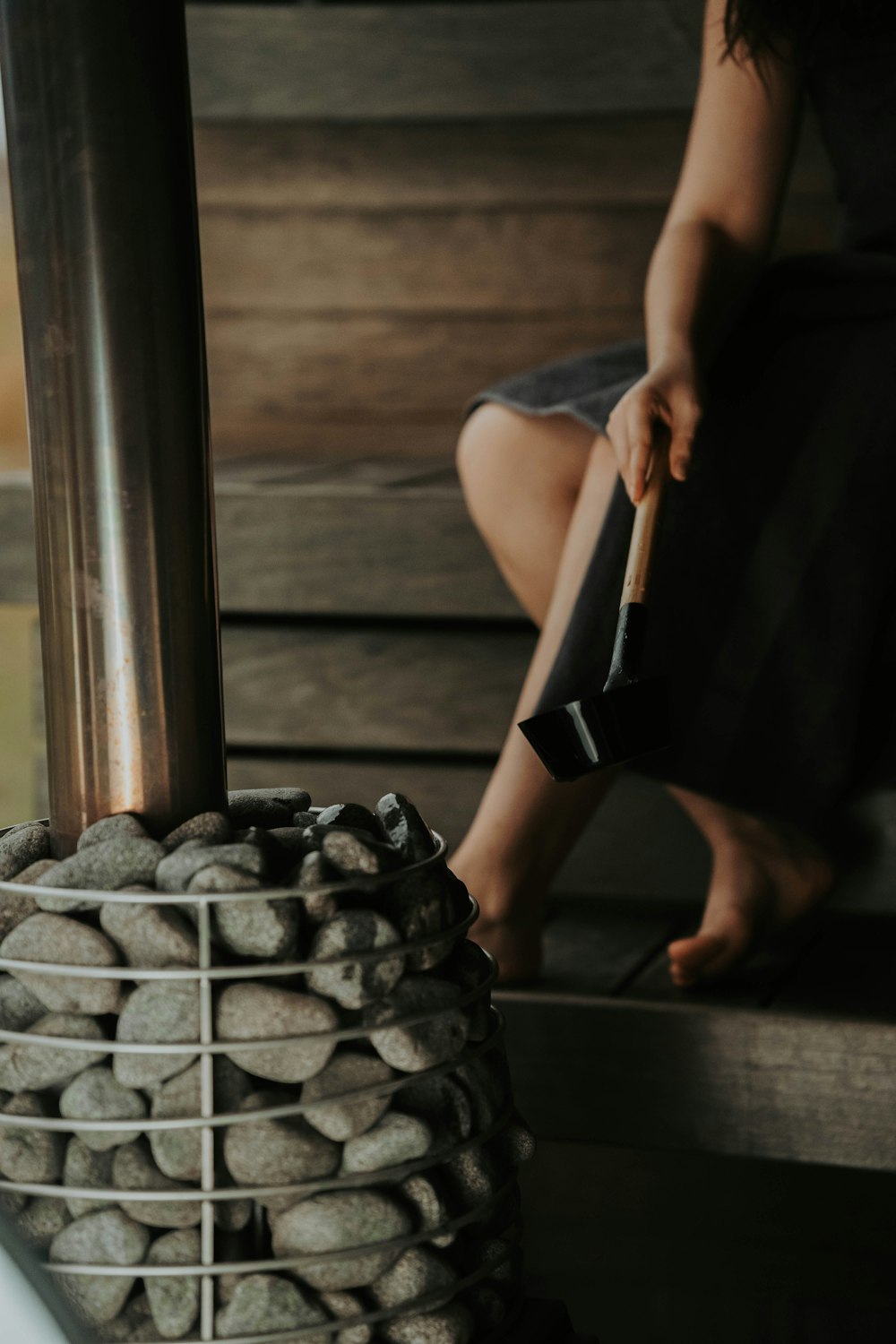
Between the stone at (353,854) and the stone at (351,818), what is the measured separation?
7 centimetres

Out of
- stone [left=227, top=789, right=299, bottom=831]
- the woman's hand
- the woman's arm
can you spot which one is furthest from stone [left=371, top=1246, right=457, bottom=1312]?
the woman's arm

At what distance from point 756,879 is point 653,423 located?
16.7 inches

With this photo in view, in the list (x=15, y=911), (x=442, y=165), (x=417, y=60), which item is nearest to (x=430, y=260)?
(x=442, y=165)

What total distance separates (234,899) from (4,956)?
0.12 metres

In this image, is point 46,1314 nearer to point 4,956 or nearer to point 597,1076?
point 4,956

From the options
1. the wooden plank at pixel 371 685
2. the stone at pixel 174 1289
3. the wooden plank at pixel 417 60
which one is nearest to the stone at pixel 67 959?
the stone at pixel 174 1289

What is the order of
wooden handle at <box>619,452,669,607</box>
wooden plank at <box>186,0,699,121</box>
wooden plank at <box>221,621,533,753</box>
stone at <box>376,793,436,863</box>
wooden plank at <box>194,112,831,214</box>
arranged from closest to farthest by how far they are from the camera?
stone at <box>376,793,436,863</box> < wooden handle at <box>619,452,669,607</box> < wooden plank at <box>221,621,533,753</box> < wooden plank at <box>186,0,699,121</box> < wooden plank at <box>194,112,831,214</box>

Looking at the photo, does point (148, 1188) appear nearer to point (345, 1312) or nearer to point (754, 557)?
point (345, 1312)

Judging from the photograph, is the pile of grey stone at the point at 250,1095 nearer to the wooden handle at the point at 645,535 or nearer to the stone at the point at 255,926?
the stone at the point at 255,926

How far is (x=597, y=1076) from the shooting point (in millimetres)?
Result: 1109

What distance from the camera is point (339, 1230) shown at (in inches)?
25.5

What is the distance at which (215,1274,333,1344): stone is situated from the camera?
0.64 m

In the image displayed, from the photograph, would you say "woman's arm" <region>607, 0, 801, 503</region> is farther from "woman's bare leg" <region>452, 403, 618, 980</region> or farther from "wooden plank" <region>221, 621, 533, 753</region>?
"wooden plank" <region>221, 621, 533, 753</region>

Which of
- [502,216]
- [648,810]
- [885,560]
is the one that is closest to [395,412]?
[502,216]
